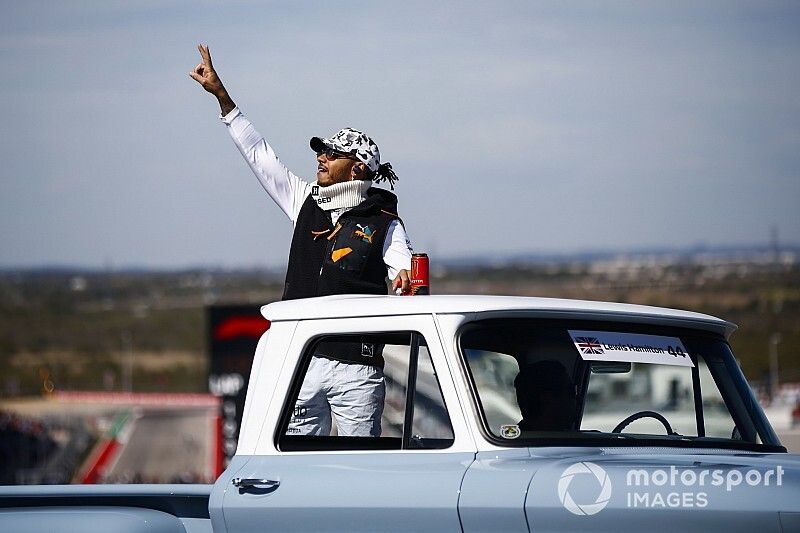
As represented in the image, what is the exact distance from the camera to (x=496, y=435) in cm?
495

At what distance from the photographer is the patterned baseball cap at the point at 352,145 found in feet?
21.2

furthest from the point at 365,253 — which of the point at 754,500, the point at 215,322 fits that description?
the point at 215,322

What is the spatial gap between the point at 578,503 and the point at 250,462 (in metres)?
1.38

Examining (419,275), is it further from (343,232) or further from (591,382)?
(591,382)

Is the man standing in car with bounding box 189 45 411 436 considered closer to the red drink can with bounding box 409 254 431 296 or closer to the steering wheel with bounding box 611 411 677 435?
the red drink can with bounding box 409 254 431 296

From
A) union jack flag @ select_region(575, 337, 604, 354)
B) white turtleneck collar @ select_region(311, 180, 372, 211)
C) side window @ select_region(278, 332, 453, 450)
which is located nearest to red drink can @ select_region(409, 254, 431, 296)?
side window @ select_region(278, 332, 453, 450)

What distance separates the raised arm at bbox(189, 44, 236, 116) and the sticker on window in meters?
2.47

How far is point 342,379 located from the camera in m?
5.60

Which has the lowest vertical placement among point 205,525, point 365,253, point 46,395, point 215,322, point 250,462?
point 46,395

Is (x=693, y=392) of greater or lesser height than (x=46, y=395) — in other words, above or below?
above

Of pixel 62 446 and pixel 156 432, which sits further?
pixel 156 432

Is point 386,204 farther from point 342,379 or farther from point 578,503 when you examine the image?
point 578,503

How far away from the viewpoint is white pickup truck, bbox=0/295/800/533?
458cm

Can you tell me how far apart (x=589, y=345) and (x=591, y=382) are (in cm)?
56
